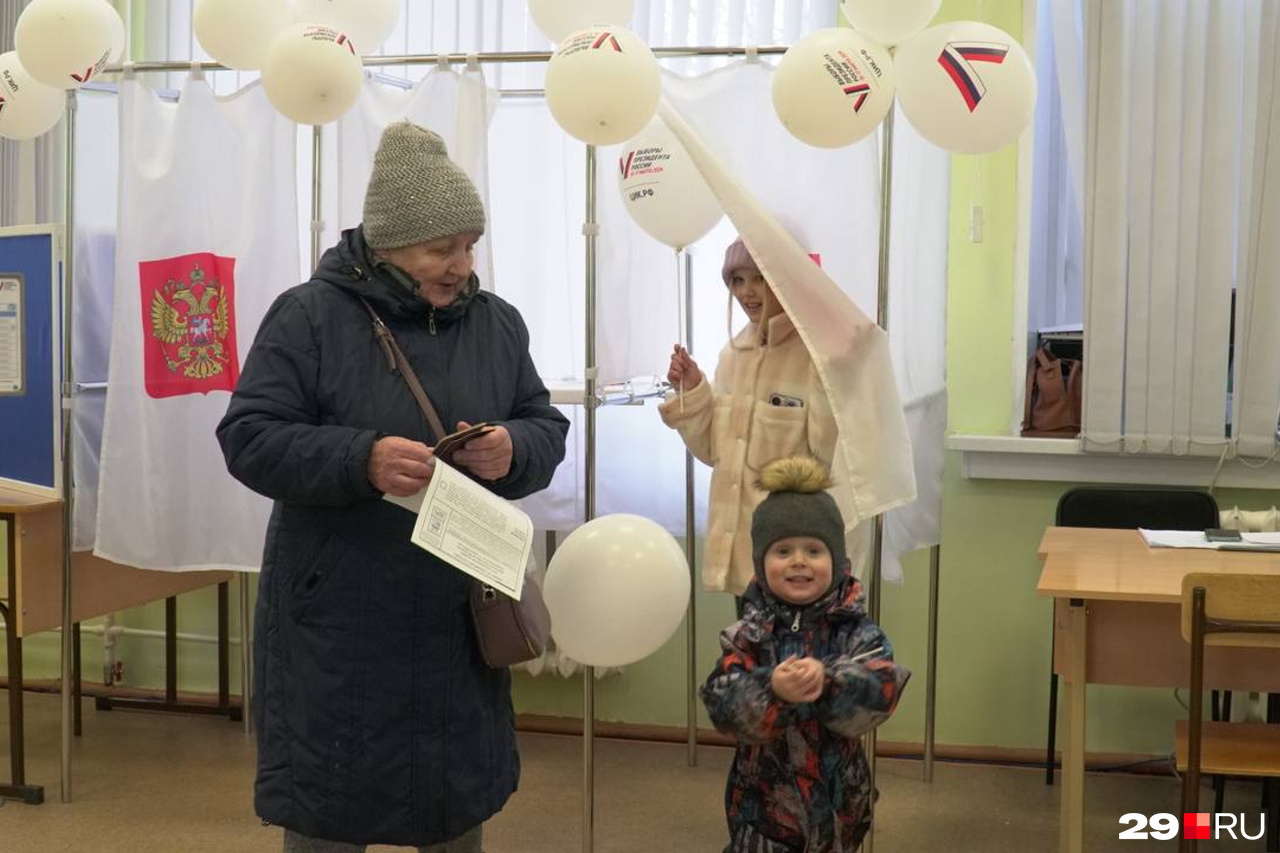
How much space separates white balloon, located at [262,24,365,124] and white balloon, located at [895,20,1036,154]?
1140 millimetres

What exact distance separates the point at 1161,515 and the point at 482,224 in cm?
226

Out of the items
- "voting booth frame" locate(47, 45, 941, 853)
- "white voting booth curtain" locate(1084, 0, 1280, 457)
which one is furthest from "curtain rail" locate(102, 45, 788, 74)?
"white voting booth curtain" locate(1084, 0, 1280, 457)

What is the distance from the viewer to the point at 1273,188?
359 cm

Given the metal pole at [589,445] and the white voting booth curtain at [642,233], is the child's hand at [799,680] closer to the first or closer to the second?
the metal pole at [589,445]

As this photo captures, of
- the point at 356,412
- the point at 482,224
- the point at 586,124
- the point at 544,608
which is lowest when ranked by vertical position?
the point at 544,608

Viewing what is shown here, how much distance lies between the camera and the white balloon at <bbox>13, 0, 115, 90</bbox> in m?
3.06

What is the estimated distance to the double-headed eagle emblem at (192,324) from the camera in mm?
3443

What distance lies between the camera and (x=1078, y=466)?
3852 mm

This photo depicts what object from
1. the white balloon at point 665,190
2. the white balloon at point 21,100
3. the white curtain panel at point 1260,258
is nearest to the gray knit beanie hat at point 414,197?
the white balloon at point 665,190

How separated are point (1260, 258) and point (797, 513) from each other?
2.02m

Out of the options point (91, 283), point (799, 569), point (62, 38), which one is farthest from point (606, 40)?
point (91, 283)

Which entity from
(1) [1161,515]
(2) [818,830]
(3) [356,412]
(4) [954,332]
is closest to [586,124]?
(3) [356,412]

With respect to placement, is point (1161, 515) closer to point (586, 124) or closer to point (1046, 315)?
point (1046, 315)

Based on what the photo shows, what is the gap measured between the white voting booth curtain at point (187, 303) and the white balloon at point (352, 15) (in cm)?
42
